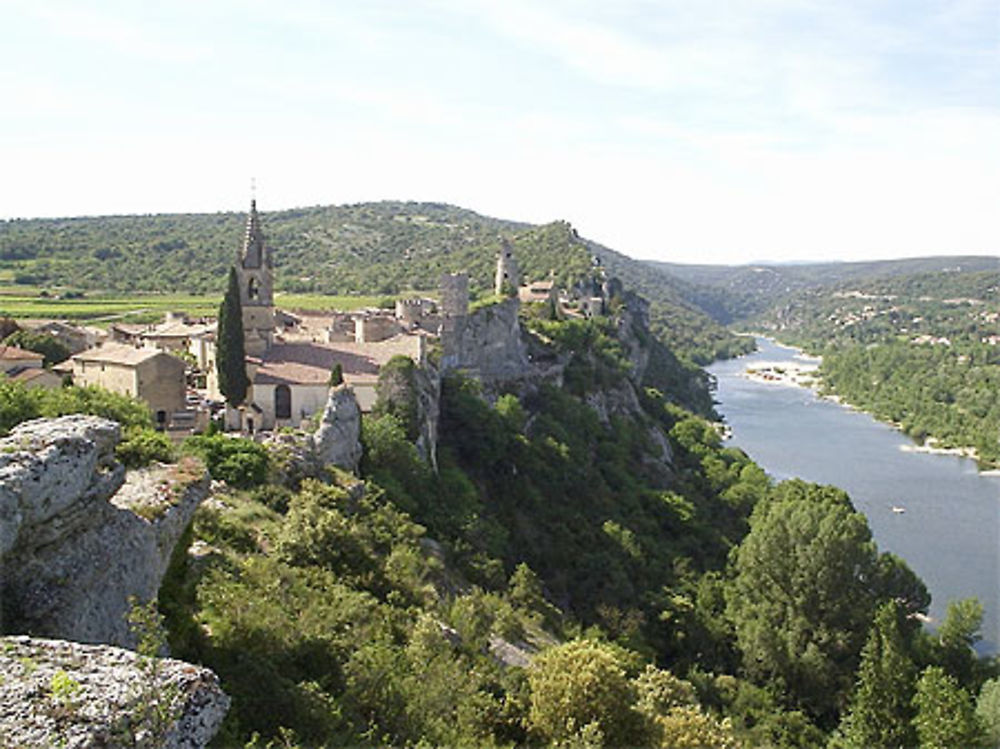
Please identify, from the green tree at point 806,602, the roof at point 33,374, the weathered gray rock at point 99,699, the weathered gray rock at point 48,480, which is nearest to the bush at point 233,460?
the weathered gray rock at point 48,480

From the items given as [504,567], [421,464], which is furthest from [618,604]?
[421,464]

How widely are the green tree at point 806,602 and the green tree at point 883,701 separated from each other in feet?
8.92

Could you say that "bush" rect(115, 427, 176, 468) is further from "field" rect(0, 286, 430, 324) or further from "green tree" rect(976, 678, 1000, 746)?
"field" rect(0, 286, 430, 324)

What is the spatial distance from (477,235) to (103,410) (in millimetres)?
120589

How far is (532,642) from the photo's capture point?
2289 cm

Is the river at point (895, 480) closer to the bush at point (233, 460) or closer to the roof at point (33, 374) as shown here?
the bush at point (233, 460)

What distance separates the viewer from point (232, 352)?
98.2 ft

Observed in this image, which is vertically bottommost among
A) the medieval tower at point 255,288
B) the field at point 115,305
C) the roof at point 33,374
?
the roof at point 33,374

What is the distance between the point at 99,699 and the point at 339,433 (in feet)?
61.8

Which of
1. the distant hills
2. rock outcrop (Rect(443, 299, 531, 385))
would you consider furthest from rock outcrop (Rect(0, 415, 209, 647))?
the distant hills

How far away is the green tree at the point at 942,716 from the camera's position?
2345 centimetres

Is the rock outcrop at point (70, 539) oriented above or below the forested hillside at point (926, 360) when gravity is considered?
above

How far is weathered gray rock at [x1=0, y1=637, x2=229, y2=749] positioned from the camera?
5660 millimetres

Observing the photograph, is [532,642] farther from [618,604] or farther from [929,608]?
[929,608]
